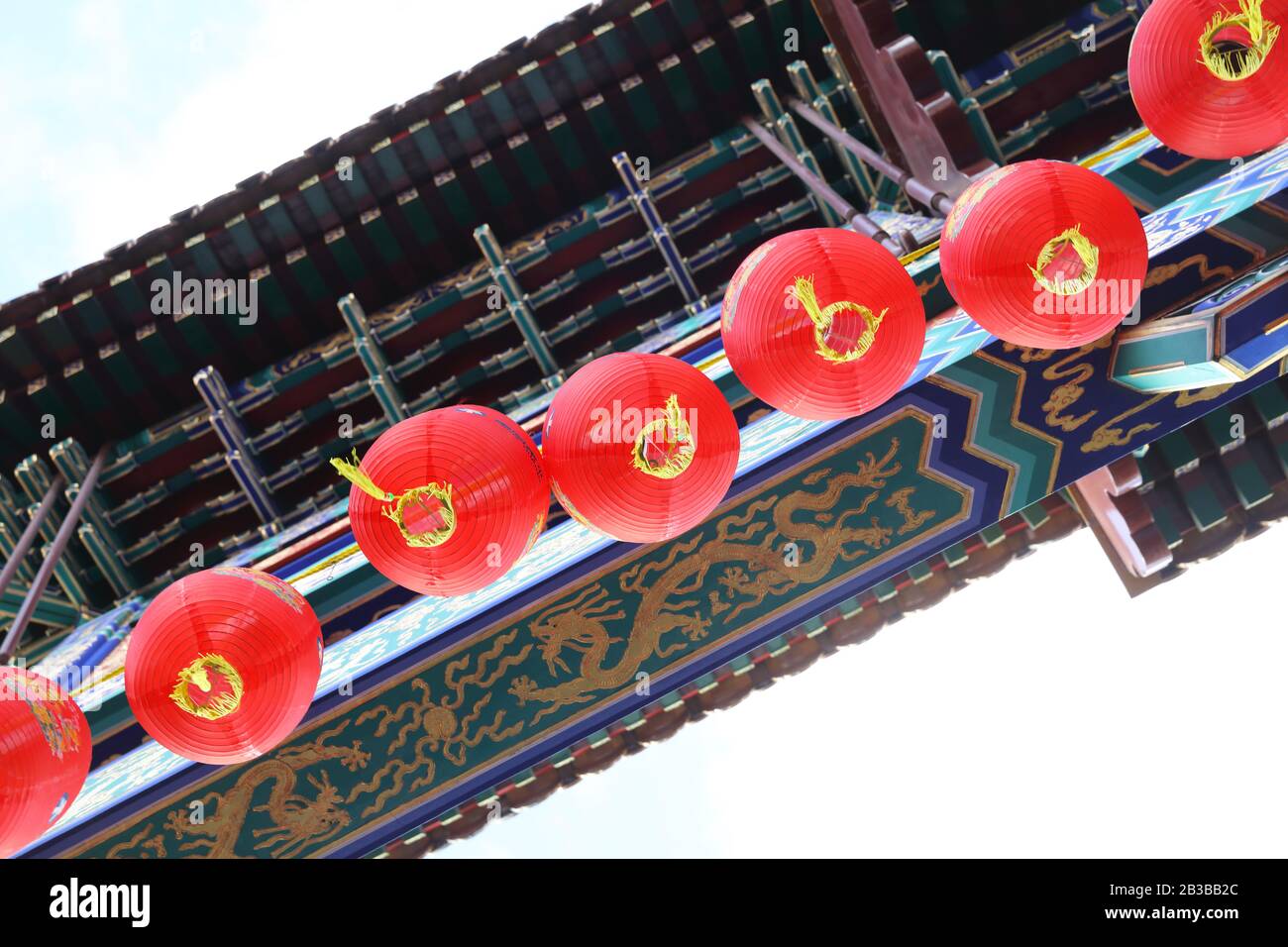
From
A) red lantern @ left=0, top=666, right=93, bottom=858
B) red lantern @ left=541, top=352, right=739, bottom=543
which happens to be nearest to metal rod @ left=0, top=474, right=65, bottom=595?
red lantern @ left=0, top=666, right=93, bottom=858

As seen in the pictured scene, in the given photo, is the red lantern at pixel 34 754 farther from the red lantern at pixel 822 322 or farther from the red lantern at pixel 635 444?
the red lantern at pixel 822 322

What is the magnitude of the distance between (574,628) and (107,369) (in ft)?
12.1

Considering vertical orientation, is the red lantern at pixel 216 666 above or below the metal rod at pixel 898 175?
below

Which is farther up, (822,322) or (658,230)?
(658,230)

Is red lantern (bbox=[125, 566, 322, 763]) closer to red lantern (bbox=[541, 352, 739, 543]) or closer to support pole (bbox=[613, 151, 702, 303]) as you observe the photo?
red lantern (bbox=[541, 352, 739, 543])

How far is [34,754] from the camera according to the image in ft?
12.5

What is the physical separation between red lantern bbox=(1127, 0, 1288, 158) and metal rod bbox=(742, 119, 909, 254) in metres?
1.24

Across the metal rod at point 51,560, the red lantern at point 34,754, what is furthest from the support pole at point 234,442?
the red lantern at point 34,754

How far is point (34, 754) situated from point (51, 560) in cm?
236

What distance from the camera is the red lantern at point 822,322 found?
3861 millimetres

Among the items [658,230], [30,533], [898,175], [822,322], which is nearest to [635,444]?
[822,322]

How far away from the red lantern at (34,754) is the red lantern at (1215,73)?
5017 millimetres

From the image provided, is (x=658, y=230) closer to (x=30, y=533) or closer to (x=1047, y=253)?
(x=1047, y=253)

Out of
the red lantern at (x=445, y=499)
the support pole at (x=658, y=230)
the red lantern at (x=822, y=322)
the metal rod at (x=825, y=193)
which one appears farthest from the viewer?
the support pole at (x=658, y=230)
